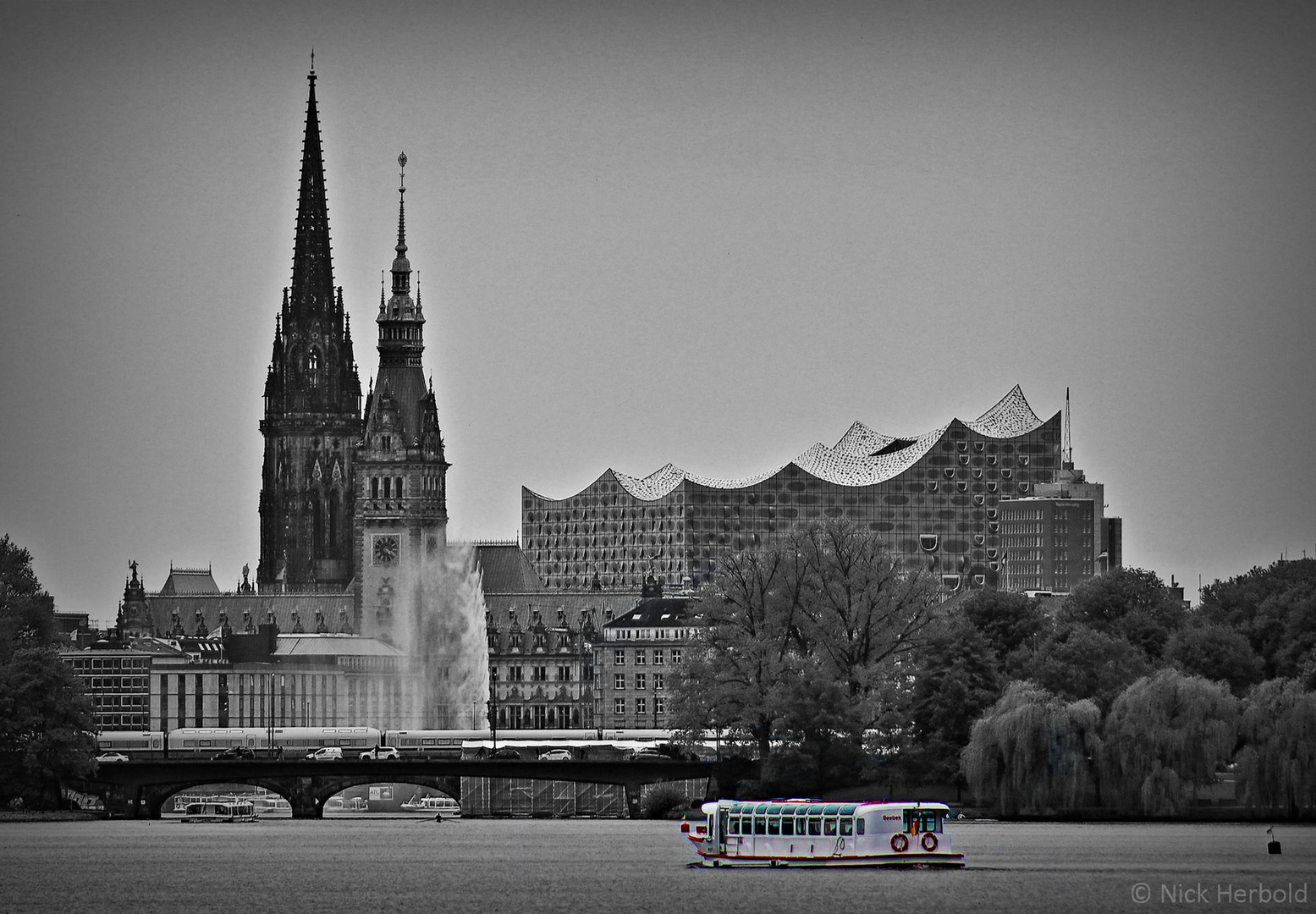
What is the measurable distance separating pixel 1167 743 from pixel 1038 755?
4.42 meters

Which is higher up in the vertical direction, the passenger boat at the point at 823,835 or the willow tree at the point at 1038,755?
the willow tree at the point at 1038,755

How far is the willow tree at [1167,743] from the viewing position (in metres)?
126

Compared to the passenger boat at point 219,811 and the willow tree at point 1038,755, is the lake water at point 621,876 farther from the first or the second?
the passenger boat at point 219,811

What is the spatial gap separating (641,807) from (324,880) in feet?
134

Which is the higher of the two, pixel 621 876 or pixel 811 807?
pixel 811 807

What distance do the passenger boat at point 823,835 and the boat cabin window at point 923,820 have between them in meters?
0.03

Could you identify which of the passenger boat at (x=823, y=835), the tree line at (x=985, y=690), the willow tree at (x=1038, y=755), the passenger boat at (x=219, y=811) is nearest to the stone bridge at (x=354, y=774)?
the tree line at (x=985, y=690)

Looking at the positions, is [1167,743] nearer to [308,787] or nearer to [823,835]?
[823,835]

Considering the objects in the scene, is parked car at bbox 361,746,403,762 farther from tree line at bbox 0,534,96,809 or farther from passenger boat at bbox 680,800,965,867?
passenger boat at bbox 680,800,965,867

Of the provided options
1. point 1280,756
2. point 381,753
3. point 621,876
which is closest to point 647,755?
point 381,753

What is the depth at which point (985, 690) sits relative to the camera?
136250mm

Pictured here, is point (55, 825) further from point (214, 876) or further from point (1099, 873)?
point (1099, 873)

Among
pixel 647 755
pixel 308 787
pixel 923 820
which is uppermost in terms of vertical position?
pixel 647 755

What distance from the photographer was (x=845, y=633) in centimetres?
14512
